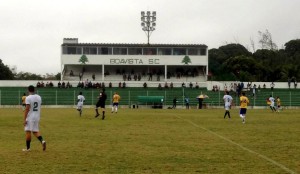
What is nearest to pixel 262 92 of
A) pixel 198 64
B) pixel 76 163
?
pixel 198 64

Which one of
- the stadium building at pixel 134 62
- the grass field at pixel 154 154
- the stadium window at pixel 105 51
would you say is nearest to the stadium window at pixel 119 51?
the stadium building at pixel 134 62

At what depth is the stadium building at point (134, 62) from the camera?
83.3 metres

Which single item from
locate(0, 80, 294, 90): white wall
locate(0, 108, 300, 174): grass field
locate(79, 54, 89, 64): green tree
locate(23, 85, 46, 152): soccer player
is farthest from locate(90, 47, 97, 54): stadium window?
locate(23, 85, 46, 152): soccer player

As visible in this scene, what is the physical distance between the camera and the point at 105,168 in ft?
38.2

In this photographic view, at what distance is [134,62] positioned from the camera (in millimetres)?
84312

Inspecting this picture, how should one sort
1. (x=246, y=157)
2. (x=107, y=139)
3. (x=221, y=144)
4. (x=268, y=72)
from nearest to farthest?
(x=246, y=157) < (x=221, y=144) < (x=107, y=139) < (x=268, y=72)

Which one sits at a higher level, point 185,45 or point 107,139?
point 185,45

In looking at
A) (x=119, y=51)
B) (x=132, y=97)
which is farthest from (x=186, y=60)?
(x=132, y=97)

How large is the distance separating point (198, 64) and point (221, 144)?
67943mm

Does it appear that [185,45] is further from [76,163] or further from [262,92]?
[76,163]

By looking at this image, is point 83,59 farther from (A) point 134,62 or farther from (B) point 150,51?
(B) point 150,51

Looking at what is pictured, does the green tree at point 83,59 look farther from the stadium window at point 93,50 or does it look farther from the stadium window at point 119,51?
the stadium window at point 119,51

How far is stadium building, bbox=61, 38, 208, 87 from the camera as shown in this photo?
8331 cm

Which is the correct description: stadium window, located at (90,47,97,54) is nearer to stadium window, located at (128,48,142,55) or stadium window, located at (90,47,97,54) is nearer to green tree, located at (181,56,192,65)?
stadium window, located at (128,48,142,55)
